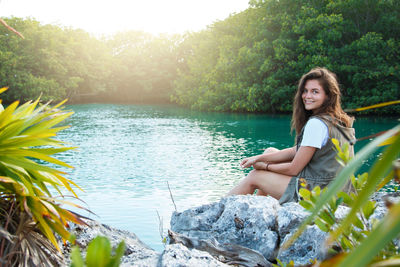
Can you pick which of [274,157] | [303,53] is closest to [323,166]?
[274,157]

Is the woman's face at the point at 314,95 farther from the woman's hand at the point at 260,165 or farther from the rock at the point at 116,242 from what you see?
the rock at the point at 116,242

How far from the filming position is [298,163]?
3455 mm

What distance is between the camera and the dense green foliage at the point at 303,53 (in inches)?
774

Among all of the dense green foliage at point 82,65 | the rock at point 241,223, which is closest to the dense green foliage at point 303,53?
the dense green foliage at point 82,65

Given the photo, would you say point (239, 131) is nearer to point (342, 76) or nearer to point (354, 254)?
point (342, 76)

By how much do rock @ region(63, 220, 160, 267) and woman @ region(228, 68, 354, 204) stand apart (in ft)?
4.39

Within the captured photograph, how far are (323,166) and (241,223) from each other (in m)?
0.97

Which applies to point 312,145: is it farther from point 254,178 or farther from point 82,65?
point 82,65

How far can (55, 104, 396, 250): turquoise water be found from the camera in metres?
5.14

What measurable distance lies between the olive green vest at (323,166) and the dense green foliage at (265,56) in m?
16.9

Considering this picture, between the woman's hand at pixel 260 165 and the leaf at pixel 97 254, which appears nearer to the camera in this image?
the leaf at pixel 97 254

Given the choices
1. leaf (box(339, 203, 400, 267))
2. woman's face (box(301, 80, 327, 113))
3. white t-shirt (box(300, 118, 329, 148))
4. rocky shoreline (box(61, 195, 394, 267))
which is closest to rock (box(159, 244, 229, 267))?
rocky shoreline (box(61, 195, 394, 267))

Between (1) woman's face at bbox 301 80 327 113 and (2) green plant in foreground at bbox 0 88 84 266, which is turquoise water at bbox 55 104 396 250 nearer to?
(2) green plant in foreground at bbox 0 88 84 266

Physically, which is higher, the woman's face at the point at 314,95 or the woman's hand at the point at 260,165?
the woman's face at the point at 314,95
